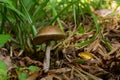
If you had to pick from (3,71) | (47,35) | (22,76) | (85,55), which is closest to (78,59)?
(85,55)

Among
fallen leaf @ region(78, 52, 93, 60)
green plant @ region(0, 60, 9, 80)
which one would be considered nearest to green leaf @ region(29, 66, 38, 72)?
green plant @ region(0, 60, 9, 80)

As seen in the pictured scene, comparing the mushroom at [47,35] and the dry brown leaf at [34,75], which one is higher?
the mushroom at [47,35]

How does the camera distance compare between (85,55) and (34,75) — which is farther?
(85,55)

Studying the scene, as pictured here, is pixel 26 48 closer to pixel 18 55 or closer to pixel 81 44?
pixel 18 55

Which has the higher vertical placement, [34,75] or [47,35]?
[47,35]

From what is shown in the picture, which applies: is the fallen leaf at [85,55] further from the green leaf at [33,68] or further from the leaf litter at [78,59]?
the green leaf at [33,68]

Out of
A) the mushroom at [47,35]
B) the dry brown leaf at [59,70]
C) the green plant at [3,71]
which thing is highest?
the mushroom at [47,35]

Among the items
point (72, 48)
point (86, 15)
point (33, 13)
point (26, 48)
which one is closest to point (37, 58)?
point (26, 48)

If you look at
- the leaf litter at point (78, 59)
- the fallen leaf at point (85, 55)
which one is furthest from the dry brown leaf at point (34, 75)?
the fallen leaf at point (85, 55)

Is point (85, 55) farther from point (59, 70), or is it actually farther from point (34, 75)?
point (34, 75)

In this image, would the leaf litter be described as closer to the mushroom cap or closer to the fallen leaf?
the fallen leaf

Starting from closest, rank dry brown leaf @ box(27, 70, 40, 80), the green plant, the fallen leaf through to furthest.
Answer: the green plant
dry brown leaf @ box(27, 70, 40, 80)
the fallen leaf

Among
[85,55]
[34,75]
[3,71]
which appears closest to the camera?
[3,71]
